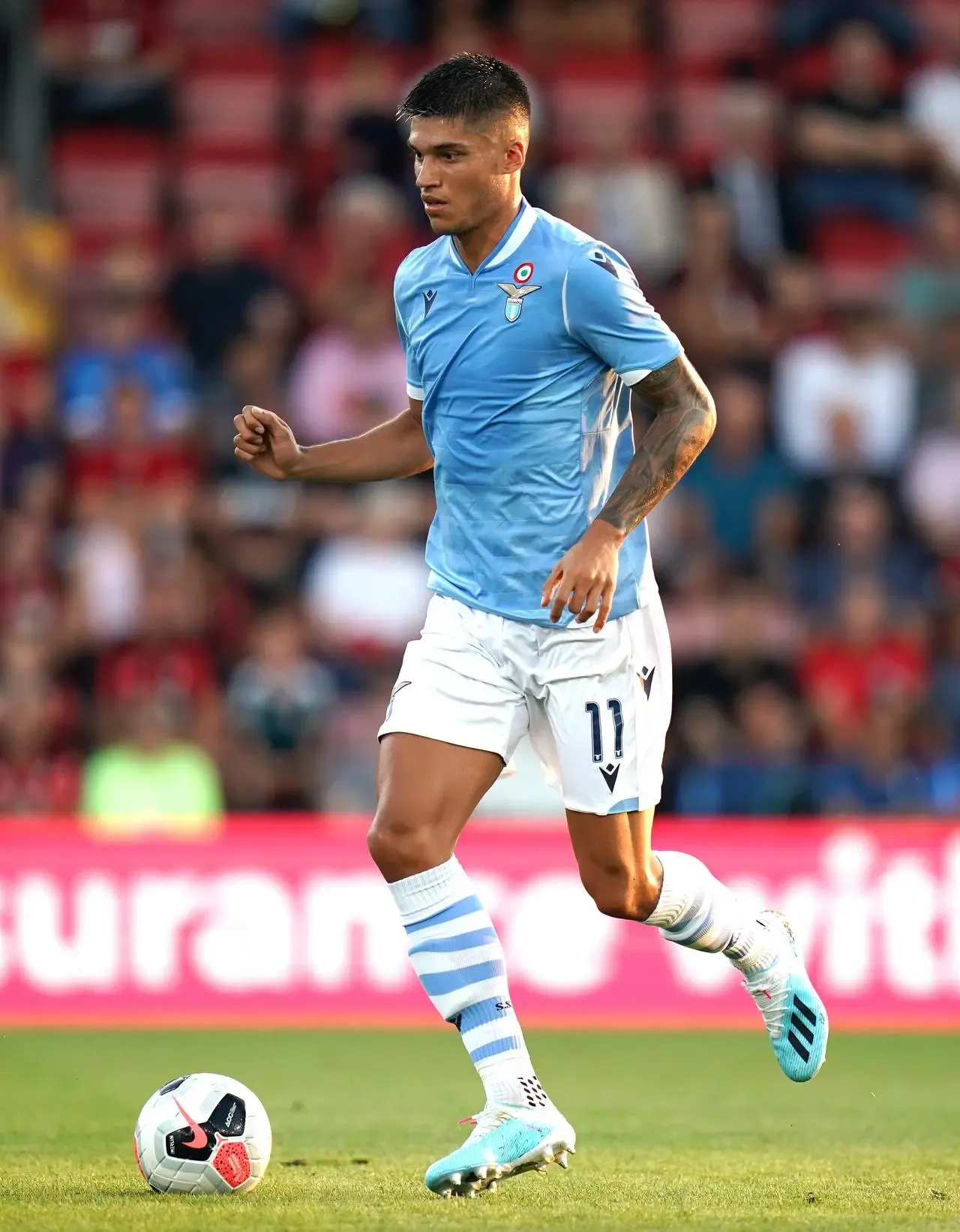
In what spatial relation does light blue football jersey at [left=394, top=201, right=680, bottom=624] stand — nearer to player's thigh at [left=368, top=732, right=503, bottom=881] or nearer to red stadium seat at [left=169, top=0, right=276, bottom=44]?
player's thigh at [left=368, top=732, right=503, bottom=881]

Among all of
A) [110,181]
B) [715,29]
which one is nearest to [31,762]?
[110,181]

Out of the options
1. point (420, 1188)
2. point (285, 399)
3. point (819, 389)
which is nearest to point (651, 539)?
point (819, 389)

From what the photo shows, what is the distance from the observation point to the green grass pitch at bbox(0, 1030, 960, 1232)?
4945 mm

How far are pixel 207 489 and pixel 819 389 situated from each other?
3596 mm

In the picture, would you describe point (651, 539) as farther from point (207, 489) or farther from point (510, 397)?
point (510, 397)

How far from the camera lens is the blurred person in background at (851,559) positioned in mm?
11797

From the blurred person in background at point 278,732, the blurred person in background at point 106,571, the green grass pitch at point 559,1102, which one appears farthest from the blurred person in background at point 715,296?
the green grass pitch at point 559,1102

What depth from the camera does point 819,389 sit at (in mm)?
12562

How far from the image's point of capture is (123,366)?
41.0ft

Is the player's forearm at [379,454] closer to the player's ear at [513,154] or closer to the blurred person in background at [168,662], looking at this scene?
the player's ear at [513,154]

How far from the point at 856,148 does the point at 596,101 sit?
1.79m

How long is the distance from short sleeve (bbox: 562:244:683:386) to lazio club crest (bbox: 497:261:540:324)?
0.10 meters

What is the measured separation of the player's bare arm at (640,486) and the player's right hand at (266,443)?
0.90 metres

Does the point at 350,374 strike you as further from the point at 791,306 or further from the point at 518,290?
the point at 518,290
